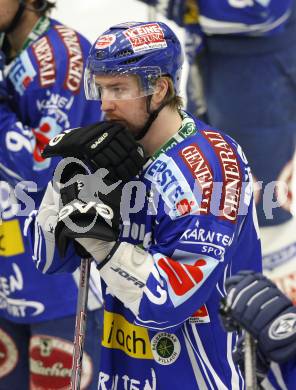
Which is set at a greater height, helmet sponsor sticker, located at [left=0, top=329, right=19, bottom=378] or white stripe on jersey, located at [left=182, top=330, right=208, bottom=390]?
white stripe on jersey, located at [left=182, top=330, right=208, bottom=390]

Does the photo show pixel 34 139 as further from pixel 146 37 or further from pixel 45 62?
pixel 146 37

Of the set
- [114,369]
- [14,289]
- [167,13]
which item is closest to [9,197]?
[14,289]

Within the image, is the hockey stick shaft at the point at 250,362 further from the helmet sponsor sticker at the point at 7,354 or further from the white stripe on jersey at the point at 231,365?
the helmet sponsor sticker at the point at 7,354

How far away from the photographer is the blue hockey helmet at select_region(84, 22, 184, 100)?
259 cm

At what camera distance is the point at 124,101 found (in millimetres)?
2629

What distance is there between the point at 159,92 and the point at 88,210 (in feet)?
1.17

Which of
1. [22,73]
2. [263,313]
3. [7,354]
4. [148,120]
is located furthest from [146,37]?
[7,354]

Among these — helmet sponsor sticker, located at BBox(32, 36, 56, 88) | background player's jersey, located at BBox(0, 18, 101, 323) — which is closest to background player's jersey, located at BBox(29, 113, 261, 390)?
background player's jersey, located at BBox(0, 18, 101, 323)

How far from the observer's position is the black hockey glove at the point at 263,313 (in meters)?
2.28

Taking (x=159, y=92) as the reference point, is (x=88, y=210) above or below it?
below

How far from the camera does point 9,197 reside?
3.38 m

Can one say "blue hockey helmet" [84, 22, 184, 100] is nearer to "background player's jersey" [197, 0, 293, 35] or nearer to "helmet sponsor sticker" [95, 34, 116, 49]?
"helmet sponsor sticker" [95, 34, 116, 49]

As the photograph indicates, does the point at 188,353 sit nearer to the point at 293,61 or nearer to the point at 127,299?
the point at 127,299

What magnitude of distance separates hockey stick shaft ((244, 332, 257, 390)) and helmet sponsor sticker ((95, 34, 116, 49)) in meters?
0.73
